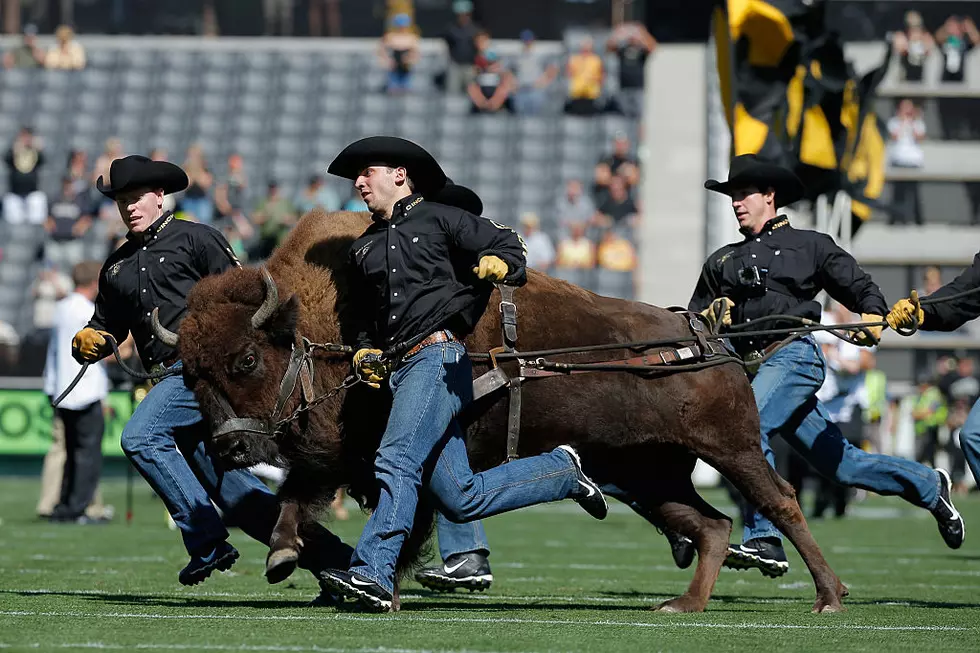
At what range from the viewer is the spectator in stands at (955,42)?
3109 centimetres

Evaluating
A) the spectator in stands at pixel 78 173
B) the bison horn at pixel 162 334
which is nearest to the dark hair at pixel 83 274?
the bison horn at pixel 162 334

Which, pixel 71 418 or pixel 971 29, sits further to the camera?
pixel 971 29

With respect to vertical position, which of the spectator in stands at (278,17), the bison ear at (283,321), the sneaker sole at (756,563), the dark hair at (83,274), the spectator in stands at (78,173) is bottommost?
the sneaker sole at (756,563)

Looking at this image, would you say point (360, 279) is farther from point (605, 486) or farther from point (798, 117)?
point (798, 117)

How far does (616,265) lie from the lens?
2439 cm

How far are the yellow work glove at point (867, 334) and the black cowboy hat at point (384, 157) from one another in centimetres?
229

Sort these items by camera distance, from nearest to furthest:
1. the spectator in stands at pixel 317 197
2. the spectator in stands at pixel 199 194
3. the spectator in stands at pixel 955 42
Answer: the spectator in stands at pixel 317 197, the spectator in stands at pixel 199 194, the spectator in stands at pixel 955 42

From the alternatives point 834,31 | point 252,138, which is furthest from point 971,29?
point 834,31

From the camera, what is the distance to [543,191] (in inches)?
1065

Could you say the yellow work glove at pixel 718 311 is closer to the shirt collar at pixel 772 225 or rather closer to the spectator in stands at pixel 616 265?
the shirt collar at pixel 772 225

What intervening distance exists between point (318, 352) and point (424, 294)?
26.1 inches

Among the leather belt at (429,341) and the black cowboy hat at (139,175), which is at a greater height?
the black cowboy hat at (139,175)

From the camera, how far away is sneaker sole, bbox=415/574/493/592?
29.5ft

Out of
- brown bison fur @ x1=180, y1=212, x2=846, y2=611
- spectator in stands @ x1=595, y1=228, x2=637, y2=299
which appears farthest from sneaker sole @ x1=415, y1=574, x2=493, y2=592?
spectator in stands @ x1=595, y1=228, x2=637, y2=299
